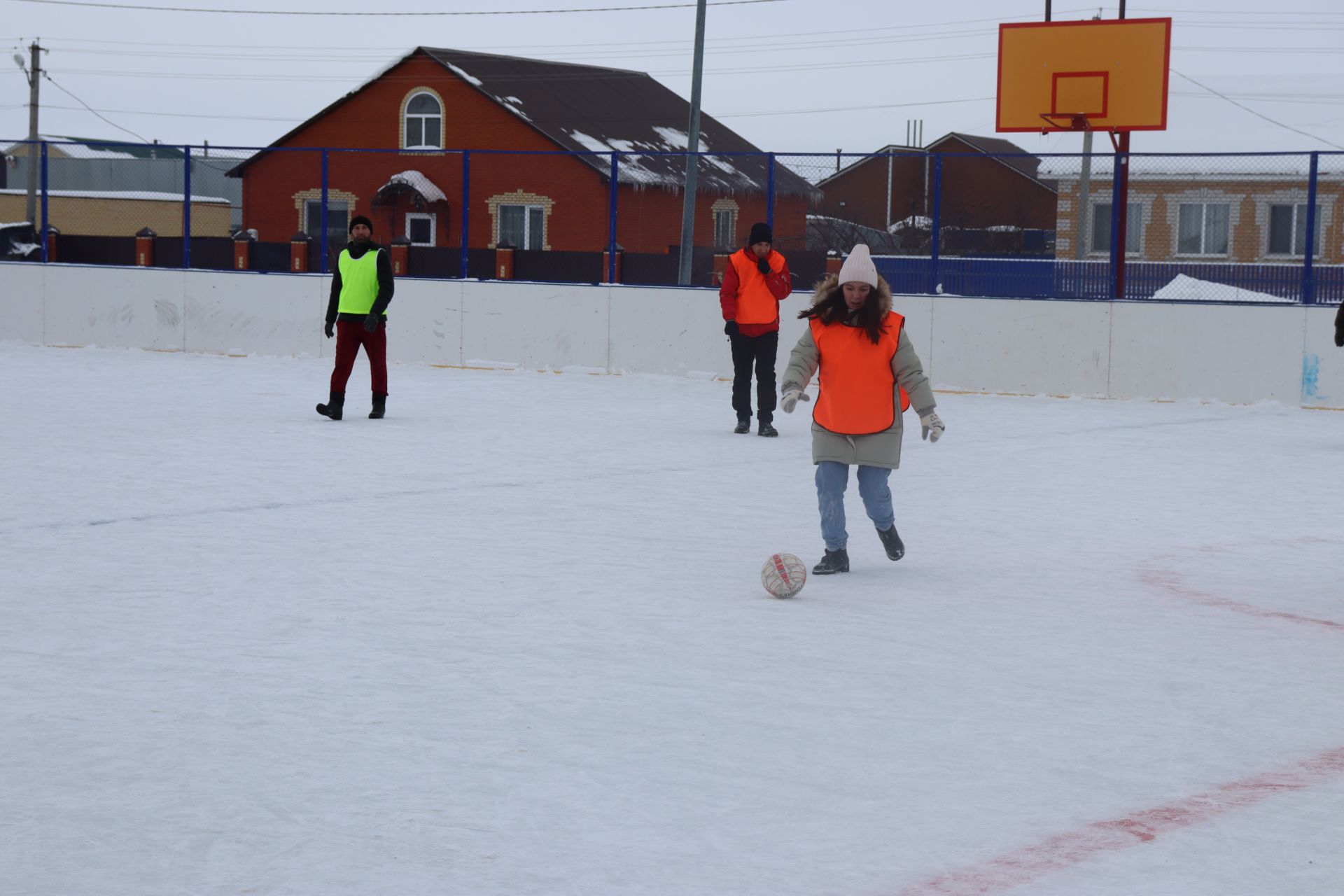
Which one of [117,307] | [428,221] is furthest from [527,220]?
[117,307]

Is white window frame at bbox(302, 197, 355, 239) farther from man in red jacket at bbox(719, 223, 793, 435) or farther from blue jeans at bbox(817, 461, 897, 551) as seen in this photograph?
blue jeans at bbox(817, 461, 897, 551)

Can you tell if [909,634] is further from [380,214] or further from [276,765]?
[380,214]

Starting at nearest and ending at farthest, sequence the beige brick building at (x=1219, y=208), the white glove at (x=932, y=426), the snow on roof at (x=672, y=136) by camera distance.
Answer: the white glove at (x=932, y=426) < the beige brick building at (x=1219, y=208) < the snow on roof at (x=672, y=136)

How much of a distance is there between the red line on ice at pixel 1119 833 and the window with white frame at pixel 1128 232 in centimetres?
1523

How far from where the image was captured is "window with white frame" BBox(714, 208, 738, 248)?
1471 inches

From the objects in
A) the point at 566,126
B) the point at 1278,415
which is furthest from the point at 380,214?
the point at 1278,415

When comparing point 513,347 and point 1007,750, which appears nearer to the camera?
point 1007,750

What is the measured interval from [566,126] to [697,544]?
37.5 metres

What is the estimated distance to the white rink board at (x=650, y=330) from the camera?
16.5m

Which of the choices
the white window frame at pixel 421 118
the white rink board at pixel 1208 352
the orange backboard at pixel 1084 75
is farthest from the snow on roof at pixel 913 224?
the white window frame at pixel 421 118

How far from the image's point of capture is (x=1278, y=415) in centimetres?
1579

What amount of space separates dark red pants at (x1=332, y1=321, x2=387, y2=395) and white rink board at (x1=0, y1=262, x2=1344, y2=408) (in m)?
5.19

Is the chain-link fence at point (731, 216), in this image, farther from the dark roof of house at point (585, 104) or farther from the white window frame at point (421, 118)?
the white window frame at point (421, 118)

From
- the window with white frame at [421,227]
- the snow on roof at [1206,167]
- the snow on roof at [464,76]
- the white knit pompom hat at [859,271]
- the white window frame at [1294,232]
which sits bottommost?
the white knit pompom hat at [859,271]
